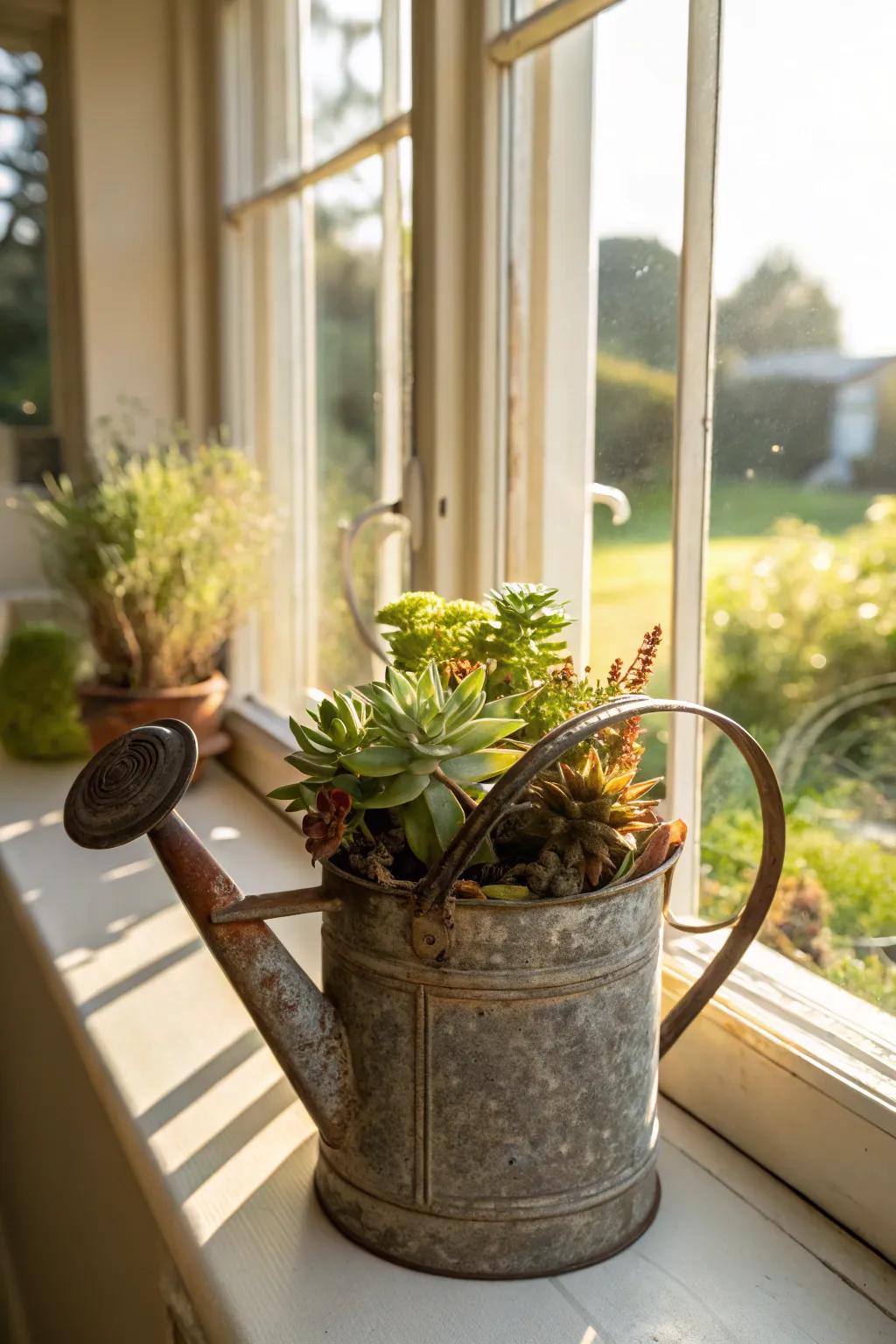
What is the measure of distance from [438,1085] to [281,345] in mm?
1288

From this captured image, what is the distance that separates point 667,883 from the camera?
2.51 ft

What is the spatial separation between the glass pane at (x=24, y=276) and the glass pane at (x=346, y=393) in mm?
776

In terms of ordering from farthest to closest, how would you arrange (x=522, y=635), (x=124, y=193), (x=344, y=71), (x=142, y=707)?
(x=124, y=193) → (x=142, y=707) → (x=344, y=71) → (x=522, y=635)

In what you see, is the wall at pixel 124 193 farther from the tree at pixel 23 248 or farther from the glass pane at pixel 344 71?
the glass pane at pixel 344 71

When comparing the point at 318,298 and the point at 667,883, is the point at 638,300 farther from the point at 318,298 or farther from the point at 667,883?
the point at 318,298

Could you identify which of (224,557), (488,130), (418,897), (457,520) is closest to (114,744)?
(418,897)

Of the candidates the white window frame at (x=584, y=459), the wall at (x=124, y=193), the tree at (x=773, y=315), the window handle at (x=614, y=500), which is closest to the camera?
the white window frame at (x=584, y=459)

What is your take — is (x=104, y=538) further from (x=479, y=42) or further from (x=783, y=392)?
(x=783, y=392)

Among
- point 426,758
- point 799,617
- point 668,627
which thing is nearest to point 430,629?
point 426,758

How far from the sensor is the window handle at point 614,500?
100 cm

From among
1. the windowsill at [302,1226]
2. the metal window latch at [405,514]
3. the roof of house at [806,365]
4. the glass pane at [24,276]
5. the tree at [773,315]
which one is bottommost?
the windowsill at [302,1226]

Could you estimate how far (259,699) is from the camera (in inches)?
72.5

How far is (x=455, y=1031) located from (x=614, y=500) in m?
0.51

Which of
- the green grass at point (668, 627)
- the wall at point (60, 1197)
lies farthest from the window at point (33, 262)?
the green grass at point (668, 627)
